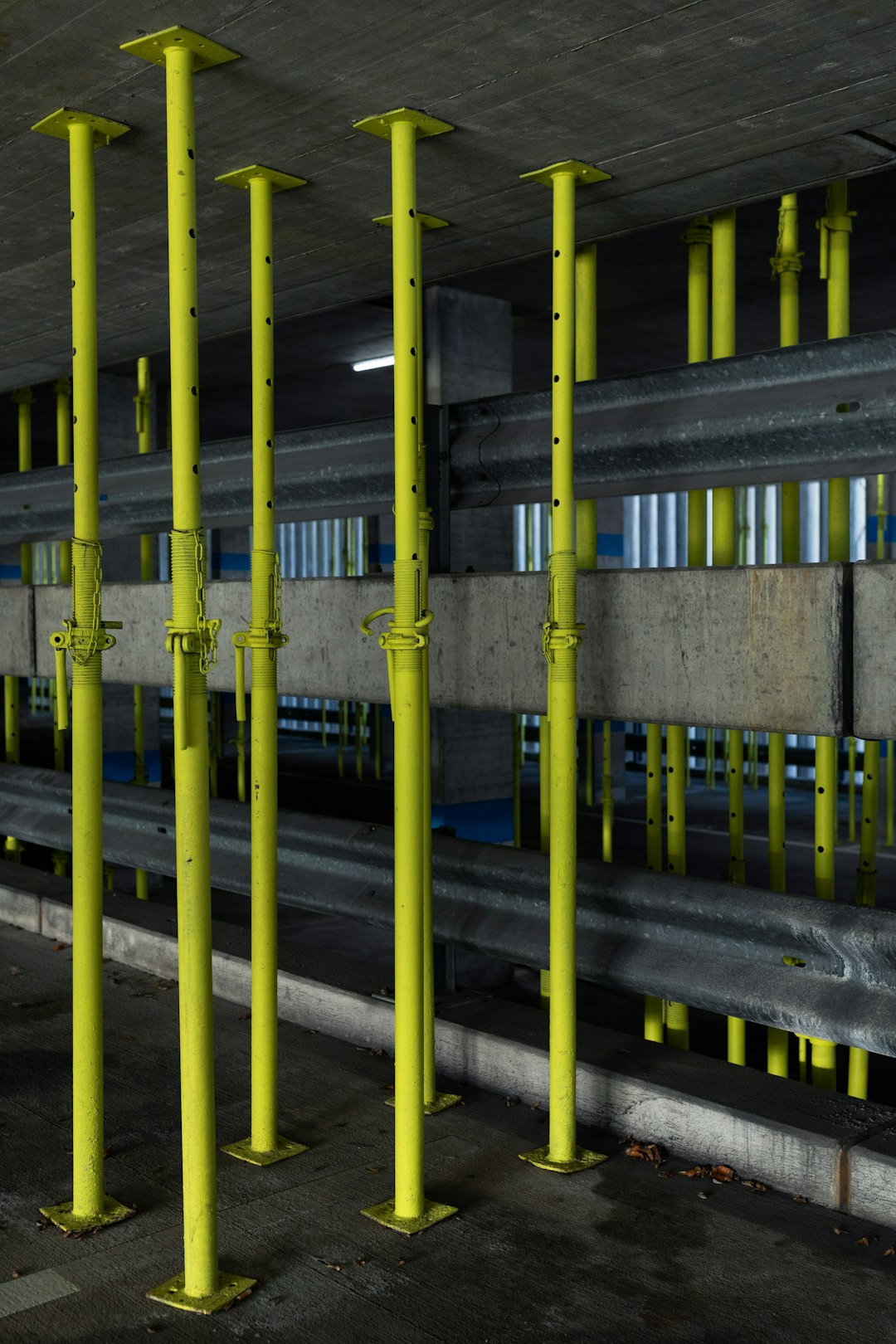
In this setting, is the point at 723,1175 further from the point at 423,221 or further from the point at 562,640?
the point at 423,221

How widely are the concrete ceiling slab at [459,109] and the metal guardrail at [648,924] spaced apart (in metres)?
2.52

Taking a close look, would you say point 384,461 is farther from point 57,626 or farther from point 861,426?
point 57,626

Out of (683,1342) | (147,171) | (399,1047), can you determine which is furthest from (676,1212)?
(147,171)

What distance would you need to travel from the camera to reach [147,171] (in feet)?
14.3

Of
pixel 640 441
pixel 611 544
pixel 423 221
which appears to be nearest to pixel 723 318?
pixel 640 441

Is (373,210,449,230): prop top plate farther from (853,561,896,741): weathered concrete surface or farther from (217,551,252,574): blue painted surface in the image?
(217,551,252,574): blue painted surface

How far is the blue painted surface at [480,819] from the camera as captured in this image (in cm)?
768

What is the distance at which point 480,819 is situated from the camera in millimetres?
7793

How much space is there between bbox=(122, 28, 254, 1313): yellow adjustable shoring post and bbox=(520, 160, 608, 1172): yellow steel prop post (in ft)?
4.05

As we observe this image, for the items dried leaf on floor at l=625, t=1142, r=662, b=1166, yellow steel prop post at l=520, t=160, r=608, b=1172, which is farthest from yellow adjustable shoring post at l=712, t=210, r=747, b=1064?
yellow steel prop post at l=520, t=160, r=608, b=1172

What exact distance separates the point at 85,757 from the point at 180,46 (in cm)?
214

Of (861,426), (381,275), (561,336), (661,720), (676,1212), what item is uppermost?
(381,275)

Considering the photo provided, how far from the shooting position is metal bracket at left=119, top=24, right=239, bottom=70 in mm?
3312

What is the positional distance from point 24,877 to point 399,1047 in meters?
5.27
